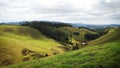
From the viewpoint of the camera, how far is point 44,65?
1790 inches

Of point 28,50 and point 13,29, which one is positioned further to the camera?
point 13,29

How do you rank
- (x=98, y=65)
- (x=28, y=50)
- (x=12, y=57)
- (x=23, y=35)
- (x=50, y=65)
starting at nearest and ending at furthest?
(x=98, y=65) → (x=50, y=65) → (x=12, y=57) → (x=28, y=50) → (x=23, y=35)

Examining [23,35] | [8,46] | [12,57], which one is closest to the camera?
[12,57]

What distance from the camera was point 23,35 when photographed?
607ft

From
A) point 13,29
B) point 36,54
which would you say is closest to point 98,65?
point 36,54

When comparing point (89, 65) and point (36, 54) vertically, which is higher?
point (89, 65)

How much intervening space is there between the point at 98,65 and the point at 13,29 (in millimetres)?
166082

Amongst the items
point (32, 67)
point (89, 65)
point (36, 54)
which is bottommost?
point (36, 54)

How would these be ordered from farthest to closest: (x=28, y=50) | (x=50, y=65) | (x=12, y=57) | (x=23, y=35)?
1. (x=23, y=35)
2. (x=28, y=50)
3. (x=12, y=57)
4. (x=50, y=65)

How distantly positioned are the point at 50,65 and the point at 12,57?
2640 inches

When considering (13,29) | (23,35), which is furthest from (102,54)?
(13,29)

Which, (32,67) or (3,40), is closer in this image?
(32,67)

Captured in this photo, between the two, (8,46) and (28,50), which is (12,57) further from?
(28,50)

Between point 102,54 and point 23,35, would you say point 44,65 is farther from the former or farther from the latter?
point 23,35
